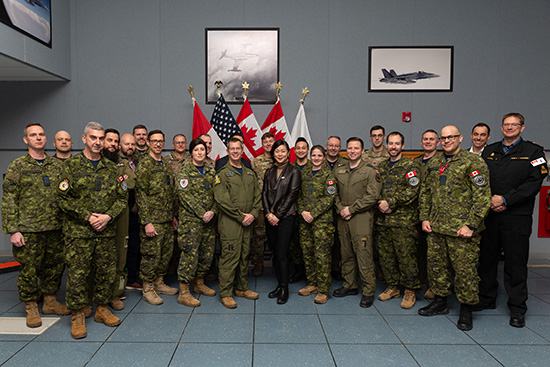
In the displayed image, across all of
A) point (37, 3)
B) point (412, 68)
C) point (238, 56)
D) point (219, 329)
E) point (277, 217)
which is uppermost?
point (37, 3)

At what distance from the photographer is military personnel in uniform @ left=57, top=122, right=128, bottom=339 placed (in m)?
2.46

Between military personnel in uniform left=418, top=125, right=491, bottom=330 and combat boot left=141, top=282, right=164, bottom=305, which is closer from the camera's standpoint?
military personnel in uniform left=418, top=125, right=491, bottom=330

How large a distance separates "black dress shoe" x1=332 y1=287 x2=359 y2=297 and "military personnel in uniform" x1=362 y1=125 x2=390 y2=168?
149 cm

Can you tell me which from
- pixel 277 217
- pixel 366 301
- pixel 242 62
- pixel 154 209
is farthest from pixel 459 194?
pixel 242 62

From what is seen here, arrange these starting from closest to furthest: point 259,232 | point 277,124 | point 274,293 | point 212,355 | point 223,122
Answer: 1. point 212,355
2. point 274,293
3. point 259,232
4. point 223,122
5. point 277,124

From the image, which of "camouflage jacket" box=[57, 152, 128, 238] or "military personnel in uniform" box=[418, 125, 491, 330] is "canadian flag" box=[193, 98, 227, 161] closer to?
"camouflage jacket" box=[57, 152, 128, 238]

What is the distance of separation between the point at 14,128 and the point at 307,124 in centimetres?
441

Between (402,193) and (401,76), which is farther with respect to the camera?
(401,76)

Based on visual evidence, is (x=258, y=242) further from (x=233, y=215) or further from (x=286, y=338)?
(x=286, y=338)

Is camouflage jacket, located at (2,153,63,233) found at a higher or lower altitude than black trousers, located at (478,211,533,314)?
higher

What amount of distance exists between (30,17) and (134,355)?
4175 mm

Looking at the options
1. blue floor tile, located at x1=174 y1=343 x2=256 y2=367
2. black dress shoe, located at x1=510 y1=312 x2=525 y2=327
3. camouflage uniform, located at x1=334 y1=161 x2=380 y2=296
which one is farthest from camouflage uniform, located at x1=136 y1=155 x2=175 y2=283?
black dress shoe, located at x1=510 y1=312 x2=525 y2=327

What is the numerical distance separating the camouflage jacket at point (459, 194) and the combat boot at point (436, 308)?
28.7 inches

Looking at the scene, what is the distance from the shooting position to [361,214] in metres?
3.12
